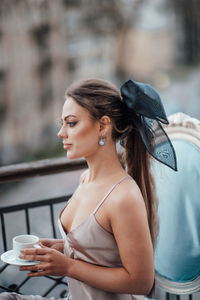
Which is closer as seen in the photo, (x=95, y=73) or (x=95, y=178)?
(x=95, y=178)

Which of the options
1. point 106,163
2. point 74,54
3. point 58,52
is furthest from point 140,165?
point 74,54

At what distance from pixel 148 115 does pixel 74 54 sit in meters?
12.5

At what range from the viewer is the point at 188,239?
1.22m

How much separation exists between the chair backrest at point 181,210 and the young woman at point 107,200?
→ 0.28m

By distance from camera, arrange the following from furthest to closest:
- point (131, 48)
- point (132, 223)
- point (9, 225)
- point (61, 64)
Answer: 1. point (131, 48)
2. point (61, 64)
3. point (9, 225)
4. point (132, 223)

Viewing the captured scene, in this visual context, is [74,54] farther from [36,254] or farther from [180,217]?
[36,254]

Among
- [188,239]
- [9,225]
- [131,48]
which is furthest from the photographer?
[131,48]

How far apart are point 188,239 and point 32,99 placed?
11.4 metres

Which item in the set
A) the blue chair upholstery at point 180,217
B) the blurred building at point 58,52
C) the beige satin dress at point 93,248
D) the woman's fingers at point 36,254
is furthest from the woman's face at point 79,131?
the blurred building at point 58,52

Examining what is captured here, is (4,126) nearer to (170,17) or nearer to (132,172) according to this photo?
(170,17)

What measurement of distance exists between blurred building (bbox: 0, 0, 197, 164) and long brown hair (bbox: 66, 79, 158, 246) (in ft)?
35.3

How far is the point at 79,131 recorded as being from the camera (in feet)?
3.02

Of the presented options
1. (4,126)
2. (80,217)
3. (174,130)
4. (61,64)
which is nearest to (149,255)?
(80,217)

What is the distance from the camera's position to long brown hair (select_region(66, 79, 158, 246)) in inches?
36.2
